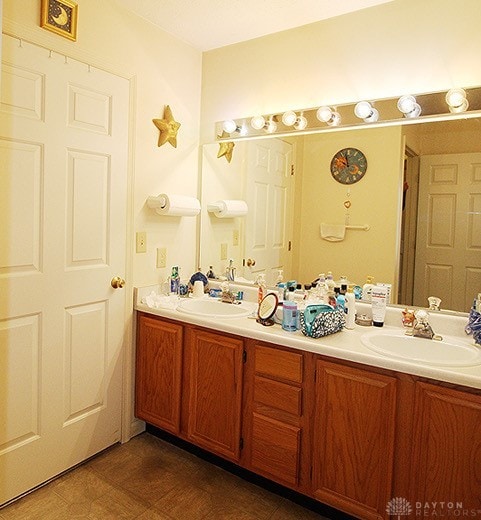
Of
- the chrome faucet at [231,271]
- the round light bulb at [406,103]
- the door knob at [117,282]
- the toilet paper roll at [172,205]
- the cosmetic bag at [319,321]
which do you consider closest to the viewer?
the cosmetic bag at [319,321]

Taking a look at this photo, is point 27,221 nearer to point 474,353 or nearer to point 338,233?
point 338,233

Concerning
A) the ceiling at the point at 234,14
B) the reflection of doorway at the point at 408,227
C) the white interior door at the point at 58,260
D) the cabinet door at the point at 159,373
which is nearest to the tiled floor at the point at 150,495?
the white interior door at the point at 58,260

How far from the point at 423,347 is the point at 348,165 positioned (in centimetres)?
99

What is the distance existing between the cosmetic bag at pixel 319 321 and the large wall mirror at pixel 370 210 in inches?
15.7

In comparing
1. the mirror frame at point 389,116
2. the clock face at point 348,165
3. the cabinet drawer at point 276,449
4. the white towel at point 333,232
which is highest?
the mirror frame at point 389,116

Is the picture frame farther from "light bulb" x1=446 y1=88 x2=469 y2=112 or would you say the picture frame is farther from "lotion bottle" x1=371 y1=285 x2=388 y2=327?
"lotion bottle" x1=371 y1=285 x2=388 y2=327

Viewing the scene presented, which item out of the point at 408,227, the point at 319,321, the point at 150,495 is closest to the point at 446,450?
the point at 319,321

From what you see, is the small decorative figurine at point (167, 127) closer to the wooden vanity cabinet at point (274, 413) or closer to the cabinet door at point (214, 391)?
the cabinet door at point (214, 391)

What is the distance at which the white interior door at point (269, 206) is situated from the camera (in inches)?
93.5

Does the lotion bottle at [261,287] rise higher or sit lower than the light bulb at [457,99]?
lower

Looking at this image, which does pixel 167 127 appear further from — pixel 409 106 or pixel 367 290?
pixel 367 290

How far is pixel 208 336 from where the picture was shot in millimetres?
2055

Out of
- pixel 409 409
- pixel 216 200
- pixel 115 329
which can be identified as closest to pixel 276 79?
pixel 216 200

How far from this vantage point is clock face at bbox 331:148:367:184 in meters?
2.12
